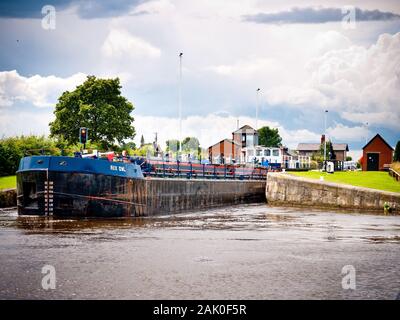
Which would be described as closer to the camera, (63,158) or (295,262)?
(295,262)

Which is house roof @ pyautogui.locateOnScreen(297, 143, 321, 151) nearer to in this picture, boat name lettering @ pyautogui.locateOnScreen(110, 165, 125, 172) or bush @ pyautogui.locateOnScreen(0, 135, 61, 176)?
bush @ pyautogui.locateOnScreen(0, 135, 61, 176)

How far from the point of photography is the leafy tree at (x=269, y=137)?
165 metres

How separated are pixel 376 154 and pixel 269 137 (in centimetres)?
9453

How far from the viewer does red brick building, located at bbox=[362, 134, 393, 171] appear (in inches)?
2840

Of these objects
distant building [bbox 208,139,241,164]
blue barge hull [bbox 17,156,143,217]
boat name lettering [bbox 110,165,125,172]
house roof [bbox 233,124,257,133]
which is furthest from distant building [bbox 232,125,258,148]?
blue barge hull [bbox 17,156,143,217]

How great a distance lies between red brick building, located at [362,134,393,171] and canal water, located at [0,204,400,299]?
47.0 m

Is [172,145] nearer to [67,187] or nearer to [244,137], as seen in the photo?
[244,137]

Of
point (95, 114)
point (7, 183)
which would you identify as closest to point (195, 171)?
point (7, 183)

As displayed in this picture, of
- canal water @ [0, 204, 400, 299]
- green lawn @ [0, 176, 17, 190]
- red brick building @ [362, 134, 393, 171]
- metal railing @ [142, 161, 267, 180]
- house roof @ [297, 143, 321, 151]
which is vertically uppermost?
house roof @ [297, 143, 321, 151]

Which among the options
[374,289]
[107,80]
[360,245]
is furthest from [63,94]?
[374,289]

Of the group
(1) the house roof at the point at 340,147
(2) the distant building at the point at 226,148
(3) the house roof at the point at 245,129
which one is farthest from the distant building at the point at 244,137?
(1) the house roof at the point at 340,147

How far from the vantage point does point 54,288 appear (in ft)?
41.4

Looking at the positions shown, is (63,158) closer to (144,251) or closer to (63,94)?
(144,251)

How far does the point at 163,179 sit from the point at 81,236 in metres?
14.8
